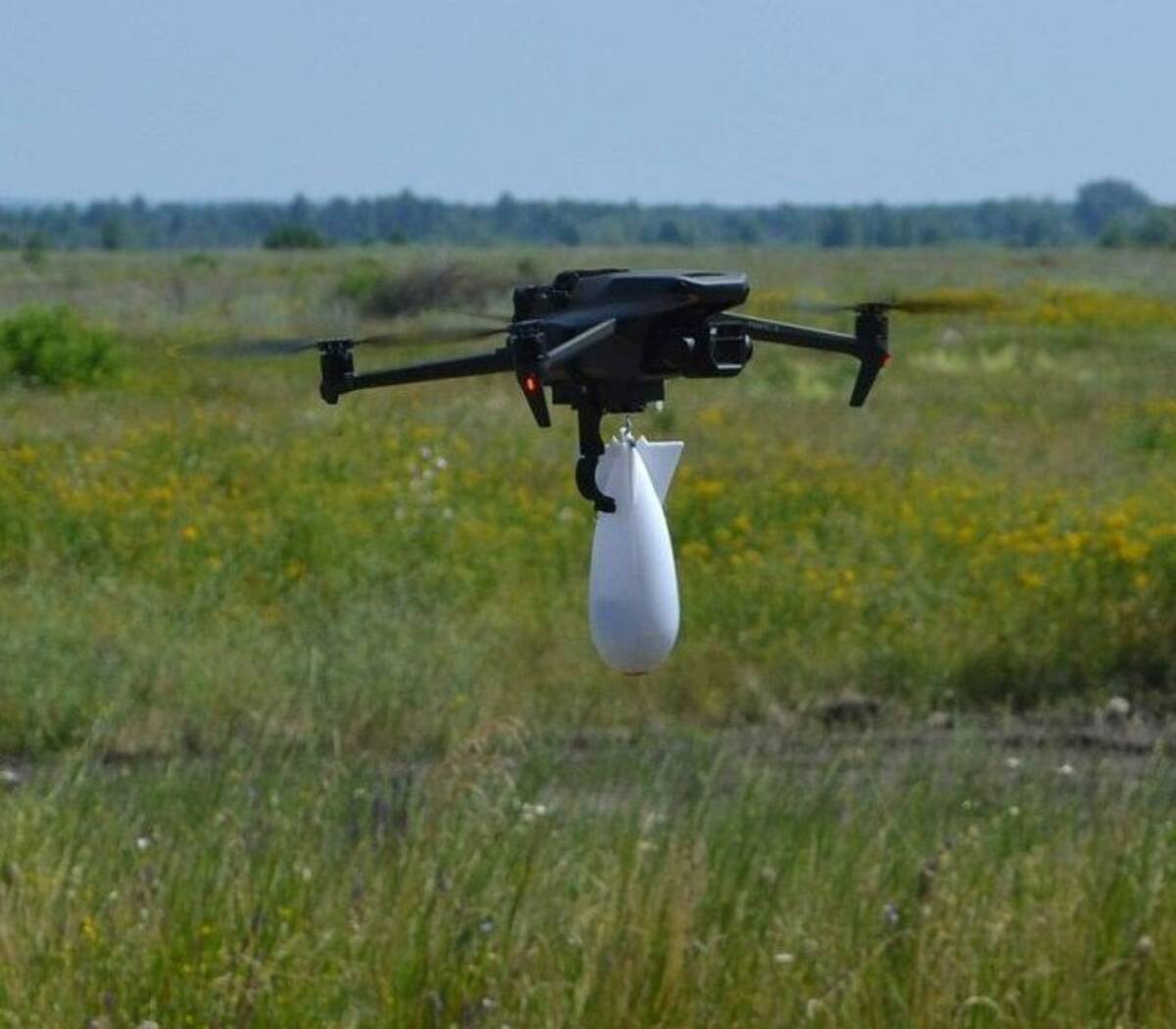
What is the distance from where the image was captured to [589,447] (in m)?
2.07

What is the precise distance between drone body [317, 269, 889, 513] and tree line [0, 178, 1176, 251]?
140ft

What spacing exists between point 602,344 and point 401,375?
0.18 metres

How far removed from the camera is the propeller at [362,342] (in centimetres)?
196

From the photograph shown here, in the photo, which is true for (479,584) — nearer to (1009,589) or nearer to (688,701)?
(688,701)

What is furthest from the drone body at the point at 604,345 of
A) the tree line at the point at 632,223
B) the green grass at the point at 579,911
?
the tree line at the point at 632,223

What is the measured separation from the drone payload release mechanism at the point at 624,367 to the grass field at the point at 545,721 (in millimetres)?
187

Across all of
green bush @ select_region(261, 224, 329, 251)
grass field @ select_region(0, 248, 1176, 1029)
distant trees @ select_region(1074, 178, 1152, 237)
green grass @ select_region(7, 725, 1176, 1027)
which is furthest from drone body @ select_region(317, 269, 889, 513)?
distant trees @ select_region(1074, 178, 1152, 237)

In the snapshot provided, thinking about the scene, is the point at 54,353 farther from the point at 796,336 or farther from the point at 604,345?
the point at 604,345

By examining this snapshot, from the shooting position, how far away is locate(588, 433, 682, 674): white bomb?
7.04 ft

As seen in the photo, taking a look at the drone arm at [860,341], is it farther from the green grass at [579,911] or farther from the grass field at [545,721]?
the green grass at [579,911]

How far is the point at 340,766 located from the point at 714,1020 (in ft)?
4.36

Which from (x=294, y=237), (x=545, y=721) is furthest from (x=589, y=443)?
(x=294, y=237)

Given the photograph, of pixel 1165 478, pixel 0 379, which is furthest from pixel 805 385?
pixel 1165 478

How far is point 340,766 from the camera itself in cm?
550
